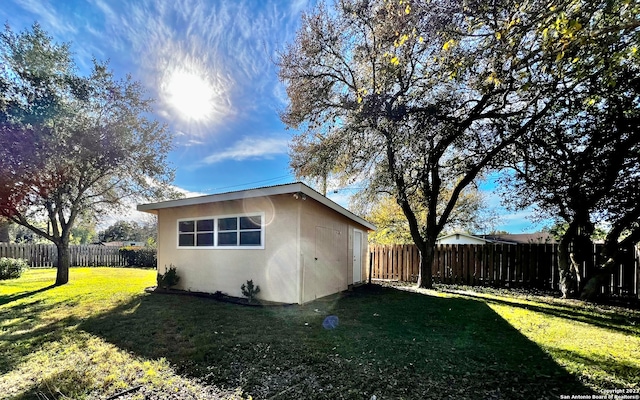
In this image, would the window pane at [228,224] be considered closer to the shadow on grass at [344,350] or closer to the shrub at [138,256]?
the shadow on grass at [344,350]

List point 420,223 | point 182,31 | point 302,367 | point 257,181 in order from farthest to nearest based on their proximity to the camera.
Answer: point 257,181 < point 420,223 < point 182,31 < point 302,367

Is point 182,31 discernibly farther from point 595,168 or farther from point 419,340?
point 595,168

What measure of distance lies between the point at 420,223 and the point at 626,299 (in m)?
9.46

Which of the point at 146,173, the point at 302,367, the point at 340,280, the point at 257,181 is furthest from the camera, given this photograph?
Answer: the point at 257,181

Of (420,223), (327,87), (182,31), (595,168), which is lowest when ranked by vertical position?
(420,223)

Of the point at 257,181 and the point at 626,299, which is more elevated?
the point at 257,181

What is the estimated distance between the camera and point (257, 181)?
20.2 meters

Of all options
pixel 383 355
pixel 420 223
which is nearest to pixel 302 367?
pixel 383 355

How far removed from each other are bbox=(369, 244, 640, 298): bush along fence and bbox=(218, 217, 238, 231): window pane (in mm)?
6884

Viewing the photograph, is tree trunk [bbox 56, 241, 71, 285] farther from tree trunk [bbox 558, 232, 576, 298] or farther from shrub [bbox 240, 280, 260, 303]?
tree trunk [bbox 558, 232, 576, 298]

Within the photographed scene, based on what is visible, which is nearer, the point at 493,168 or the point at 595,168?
the point at 595,168

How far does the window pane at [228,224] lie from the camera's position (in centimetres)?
771

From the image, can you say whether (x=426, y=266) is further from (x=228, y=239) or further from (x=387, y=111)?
(x=228, y=239)

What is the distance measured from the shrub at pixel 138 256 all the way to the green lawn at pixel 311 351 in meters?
11.6
